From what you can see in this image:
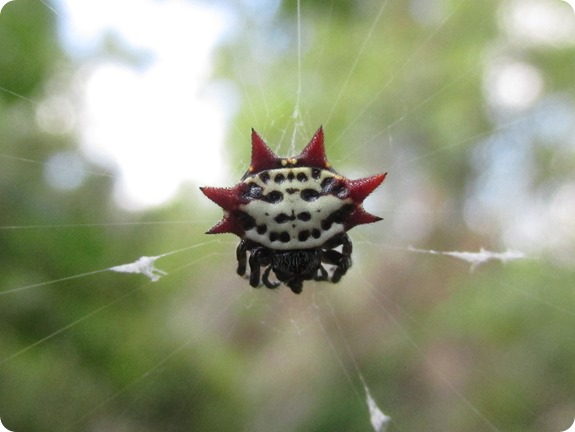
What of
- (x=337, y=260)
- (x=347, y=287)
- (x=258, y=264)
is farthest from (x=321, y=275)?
(x=347, y=287)

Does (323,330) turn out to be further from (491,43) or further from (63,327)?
(491,43)

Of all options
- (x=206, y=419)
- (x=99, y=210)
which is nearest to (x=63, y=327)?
(x=99, y=210)

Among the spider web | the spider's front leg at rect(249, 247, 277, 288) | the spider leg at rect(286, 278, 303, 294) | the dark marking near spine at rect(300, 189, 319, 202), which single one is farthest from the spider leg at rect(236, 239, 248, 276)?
the spider web

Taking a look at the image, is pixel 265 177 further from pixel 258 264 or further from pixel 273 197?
pixel 258 264

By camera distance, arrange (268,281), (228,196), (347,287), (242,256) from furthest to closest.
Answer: (347,287)
(268,281)
(242,256)
(228,196)

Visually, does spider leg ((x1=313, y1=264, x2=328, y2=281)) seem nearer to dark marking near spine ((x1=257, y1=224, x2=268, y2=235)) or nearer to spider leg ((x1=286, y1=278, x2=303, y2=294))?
spider leg ((x1=286, y1=278, x2=303, y2=294))

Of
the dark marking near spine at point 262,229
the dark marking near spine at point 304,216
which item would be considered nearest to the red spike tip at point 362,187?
the dark marking near spine at point 304,216

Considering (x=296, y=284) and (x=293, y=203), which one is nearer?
(x=293, y=203)
